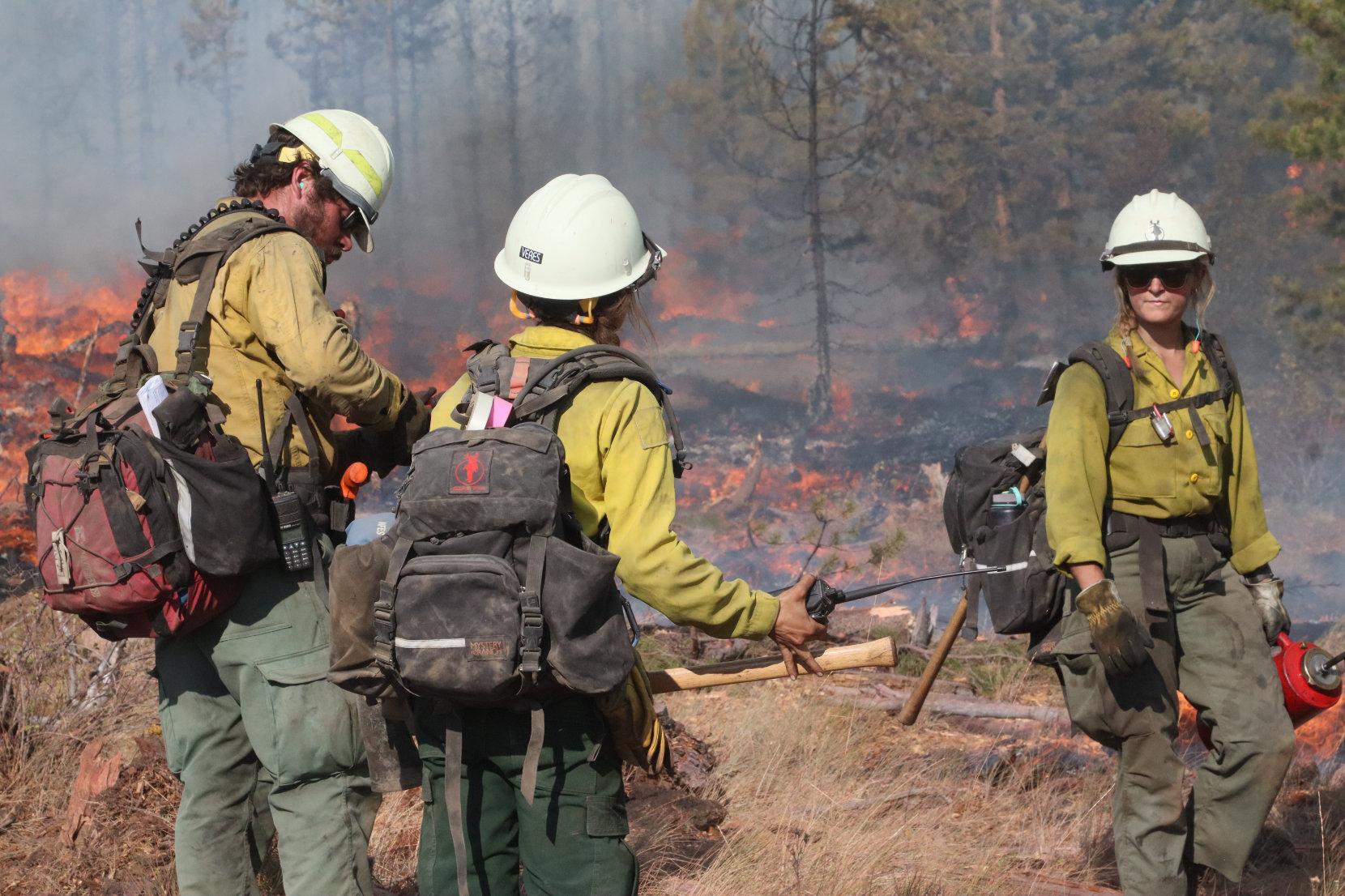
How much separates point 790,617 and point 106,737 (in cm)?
344

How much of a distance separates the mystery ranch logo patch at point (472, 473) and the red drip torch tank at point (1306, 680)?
7.82ft

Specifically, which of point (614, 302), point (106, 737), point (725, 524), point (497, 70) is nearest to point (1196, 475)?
point (614, 302)

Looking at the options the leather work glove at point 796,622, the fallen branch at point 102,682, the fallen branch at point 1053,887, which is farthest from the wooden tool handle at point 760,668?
the fallen branch at point 102,682

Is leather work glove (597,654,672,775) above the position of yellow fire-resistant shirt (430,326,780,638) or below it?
below

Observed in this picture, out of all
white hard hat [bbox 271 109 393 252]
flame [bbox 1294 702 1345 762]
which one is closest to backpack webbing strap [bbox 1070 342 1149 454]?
white hard hat [bbox 271 109 393 252]

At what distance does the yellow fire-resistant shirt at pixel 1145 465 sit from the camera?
3463mm

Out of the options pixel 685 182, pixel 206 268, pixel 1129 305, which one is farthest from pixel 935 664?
pixel 685 182

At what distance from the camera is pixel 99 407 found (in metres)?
2.99

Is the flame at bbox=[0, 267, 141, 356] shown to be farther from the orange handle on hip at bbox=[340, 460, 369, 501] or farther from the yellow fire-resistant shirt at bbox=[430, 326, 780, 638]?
the yellow fire-resistant shirt at bbox=[430, 326, 780, 638]

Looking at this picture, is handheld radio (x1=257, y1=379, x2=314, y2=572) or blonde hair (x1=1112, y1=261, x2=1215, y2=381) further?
blonde hair (x1=1112, y1=261, x2=1215, y2=381)

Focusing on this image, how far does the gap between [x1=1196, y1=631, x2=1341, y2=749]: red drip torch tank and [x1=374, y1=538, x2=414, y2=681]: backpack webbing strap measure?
2442 millimetres

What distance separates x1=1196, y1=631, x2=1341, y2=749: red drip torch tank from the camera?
3.49 metres

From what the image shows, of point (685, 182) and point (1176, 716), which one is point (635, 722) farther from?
point (685, 182)

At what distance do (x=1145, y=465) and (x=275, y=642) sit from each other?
2.39m
